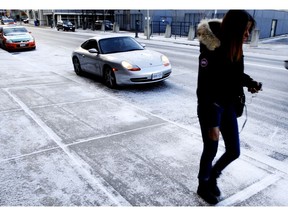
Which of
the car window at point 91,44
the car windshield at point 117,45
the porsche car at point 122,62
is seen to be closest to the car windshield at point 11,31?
the car window at point 91,44

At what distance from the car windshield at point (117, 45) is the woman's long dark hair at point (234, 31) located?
20.2 feet

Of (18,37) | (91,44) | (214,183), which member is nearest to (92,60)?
(91,44)

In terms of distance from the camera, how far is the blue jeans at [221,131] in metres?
2.52

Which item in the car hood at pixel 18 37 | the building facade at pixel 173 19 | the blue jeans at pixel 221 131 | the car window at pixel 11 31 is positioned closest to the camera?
the blue jeans at pixel 221 131

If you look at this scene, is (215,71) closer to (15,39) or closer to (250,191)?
(250,191)

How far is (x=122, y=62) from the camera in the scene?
7.41 meters

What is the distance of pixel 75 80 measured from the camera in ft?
29.4

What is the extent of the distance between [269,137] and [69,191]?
3282 mm

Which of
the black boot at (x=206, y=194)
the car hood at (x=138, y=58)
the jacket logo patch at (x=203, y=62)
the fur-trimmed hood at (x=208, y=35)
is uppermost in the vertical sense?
the fur-trimmed hood at (x=208, y=35)

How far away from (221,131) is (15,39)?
1724cm

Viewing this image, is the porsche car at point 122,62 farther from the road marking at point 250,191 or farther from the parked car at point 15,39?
the parked car at point 15,39

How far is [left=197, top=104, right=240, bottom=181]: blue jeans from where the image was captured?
252 cm

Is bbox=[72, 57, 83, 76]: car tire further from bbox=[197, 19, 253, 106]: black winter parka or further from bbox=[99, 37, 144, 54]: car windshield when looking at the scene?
bbox=[197, 19, 253, 106]: black winter parka
